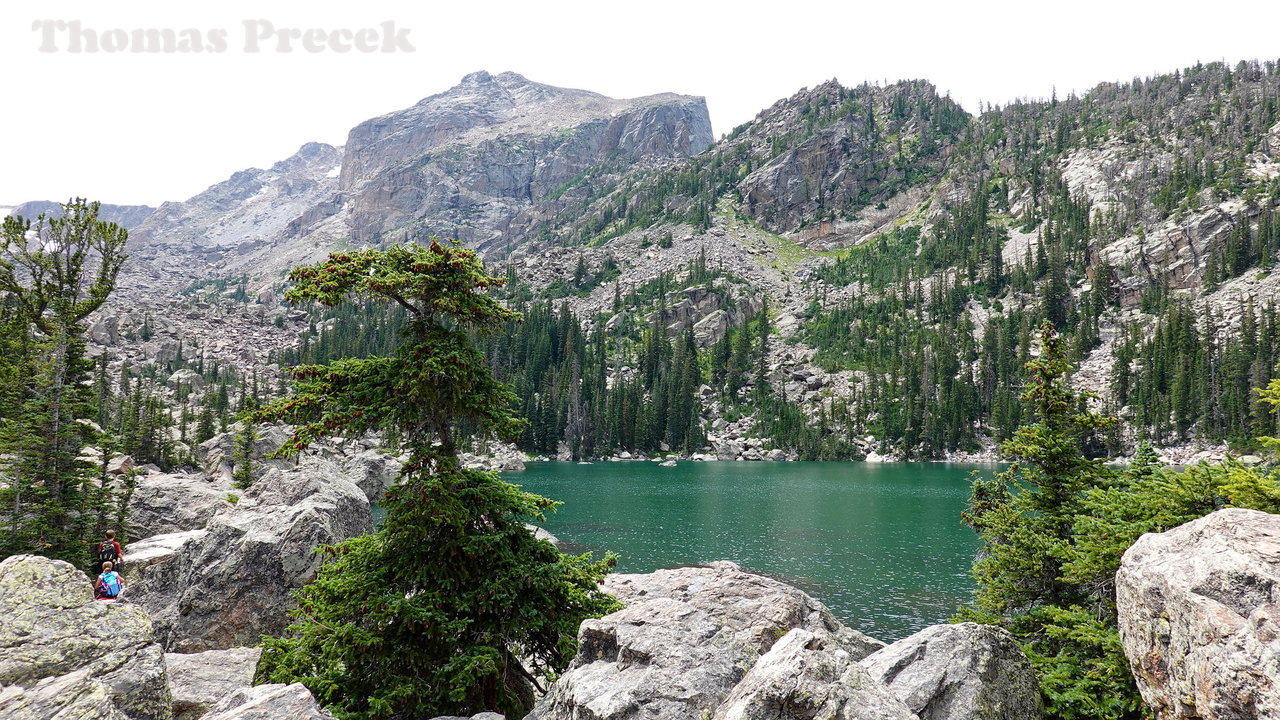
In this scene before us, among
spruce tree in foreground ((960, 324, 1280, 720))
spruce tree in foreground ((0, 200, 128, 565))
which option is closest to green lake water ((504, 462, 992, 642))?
spruce tree in foreground ((960, 324, 1280, 720))

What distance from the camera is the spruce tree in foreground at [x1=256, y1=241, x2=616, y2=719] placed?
10805mm

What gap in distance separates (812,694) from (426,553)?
7.90 meters

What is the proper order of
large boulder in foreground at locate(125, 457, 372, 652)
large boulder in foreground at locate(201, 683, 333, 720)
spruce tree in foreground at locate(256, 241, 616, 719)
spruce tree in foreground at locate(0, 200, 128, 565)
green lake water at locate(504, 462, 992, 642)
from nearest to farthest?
large boulder in foreground at locate(201, 683, 333, 720) → spruce tree in foreground at locate(256, 241, 616, 719) → large boulder in foreground at locate(125, 457, 372, 652) → spruce tree in foreground at locate(0, 200, 128, 565) → green lake water at locate(504, 462, 992, 642)

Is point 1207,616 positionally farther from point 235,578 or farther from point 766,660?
point 235,578

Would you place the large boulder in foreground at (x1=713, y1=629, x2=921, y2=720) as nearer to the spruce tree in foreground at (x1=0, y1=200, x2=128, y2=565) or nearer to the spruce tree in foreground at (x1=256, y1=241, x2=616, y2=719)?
the spruce tree in foreground at (x1=256, y1=241, x2=616, y2=719)

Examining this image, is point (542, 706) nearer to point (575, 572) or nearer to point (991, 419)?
point (575, 572)

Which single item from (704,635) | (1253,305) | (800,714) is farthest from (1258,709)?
(1253,305)

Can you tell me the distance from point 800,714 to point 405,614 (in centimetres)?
725

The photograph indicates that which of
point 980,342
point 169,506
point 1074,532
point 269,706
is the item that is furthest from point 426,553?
point 980,342

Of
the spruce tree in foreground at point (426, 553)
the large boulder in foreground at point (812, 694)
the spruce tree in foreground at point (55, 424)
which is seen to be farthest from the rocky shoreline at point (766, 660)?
the spruce tree in foreground at point (55, 424)

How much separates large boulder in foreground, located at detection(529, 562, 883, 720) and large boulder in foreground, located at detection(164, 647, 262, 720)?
20.3 ft

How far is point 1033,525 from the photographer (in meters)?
15.1

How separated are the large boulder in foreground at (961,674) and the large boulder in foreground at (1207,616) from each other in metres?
1.91

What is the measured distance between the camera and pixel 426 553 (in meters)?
11.8
